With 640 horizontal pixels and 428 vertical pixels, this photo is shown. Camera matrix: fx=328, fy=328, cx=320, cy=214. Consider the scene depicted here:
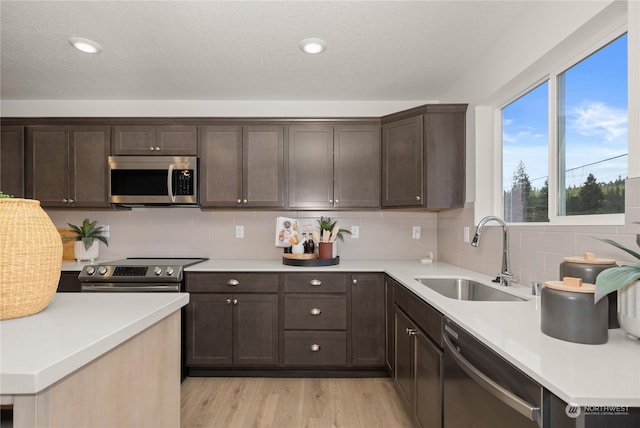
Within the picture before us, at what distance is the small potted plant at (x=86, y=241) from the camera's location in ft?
10.2

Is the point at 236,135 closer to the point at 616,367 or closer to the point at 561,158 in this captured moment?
the point at 561,158

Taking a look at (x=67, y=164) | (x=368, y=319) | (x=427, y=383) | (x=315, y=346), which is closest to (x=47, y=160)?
(x=67, y=164)

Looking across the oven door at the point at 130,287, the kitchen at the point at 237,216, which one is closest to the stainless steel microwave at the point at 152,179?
the kitchen at the point at 237,216

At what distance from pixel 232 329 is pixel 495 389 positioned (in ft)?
6.94

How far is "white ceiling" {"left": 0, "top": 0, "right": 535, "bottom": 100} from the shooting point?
1.85 meters

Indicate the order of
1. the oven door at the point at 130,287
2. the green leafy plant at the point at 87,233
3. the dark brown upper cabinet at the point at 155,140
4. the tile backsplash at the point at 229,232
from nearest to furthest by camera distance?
the oven door at the point at 130,287 → the dark brown upper cabinet at the point at 155,140 → the green leafy plant at the point at 87,233 → the tile backsplash at the point at 229,232

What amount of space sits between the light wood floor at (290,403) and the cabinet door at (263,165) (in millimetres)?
1486

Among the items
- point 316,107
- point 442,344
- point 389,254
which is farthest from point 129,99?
point 442,344

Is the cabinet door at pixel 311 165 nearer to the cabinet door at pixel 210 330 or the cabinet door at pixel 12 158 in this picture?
the cabinet door at pixel 210 330

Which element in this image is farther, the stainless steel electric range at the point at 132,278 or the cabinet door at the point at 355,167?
the cabinet door at the point at 355,167

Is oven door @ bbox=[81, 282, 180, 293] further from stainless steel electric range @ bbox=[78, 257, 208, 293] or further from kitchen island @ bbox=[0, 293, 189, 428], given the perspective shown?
kitchen island @ bbox=[0, 293, 189, 428]

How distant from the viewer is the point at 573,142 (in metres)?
1.71

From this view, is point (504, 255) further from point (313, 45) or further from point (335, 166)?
point (313, 45)

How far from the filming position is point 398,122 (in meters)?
2.83
